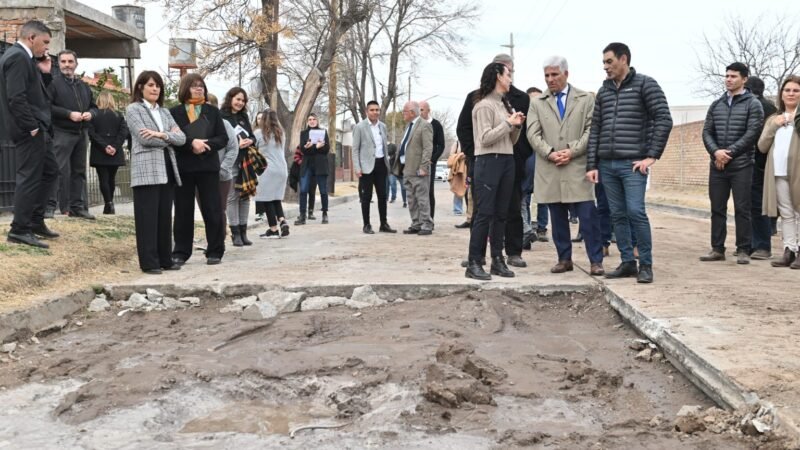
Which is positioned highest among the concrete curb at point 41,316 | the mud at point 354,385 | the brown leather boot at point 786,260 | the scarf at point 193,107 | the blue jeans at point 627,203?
the scarf at point 193,107

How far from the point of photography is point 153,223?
684cm

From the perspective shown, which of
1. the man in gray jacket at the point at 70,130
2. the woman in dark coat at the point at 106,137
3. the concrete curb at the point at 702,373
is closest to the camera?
the concrete curb at the point at 702,373

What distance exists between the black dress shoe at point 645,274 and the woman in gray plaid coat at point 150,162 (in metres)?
4.16

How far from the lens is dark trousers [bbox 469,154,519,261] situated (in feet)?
20.3

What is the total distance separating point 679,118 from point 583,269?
39.8 m

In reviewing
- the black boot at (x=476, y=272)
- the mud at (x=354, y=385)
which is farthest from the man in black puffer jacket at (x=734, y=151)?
the mud at (x=354, y=385)

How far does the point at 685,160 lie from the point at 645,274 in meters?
23.0

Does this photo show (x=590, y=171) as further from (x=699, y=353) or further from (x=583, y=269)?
(x=699, y=353)

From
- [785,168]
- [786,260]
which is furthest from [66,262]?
[785,168]

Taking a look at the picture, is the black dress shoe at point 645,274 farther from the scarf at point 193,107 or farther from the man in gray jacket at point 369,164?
the man in gray jacket at point 369,164

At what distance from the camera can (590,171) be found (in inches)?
247

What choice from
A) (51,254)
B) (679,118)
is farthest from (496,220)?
(679,118)

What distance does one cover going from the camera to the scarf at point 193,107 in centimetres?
736

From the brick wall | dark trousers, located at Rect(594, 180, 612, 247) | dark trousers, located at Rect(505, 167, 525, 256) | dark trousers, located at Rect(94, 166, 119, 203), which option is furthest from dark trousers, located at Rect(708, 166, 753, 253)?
the brick wall
